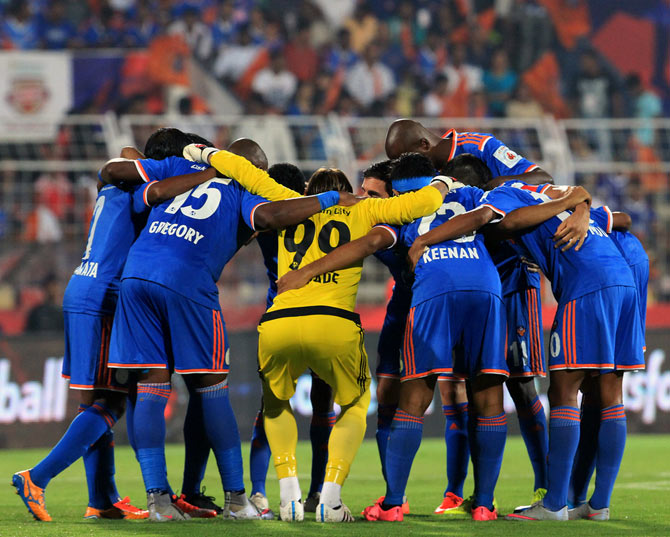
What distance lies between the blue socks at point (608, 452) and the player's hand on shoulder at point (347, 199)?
164 cm

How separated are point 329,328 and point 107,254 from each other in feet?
4.42

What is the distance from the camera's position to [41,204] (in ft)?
40.3

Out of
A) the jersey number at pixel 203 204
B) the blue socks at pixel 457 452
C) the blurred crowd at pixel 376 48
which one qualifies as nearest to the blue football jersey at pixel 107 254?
the jersey number at pixel 203 204

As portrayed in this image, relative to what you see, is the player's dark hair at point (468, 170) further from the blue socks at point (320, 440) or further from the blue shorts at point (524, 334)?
the blue socks at point (320, 440)

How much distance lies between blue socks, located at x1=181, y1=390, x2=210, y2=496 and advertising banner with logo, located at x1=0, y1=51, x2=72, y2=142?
10.4m

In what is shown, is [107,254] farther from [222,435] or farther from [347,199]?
[347,199]

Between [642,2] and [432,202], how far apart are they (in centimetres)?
1520

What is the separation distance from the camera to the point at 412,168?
5215mm

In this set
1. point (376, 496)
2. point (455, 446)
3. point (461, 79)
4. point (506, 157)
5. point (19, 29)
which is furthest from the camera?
point (461, 79)

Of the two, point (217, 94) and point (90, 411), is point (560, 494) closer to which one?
point (90, 411)

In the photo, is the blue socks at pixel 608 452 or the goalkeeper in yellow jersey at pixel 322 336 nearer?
the goalkeeper in yellow jersey at pixel 322 336

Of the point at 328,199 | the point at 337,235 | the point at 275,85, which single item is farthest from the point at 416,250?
the point at 275,85

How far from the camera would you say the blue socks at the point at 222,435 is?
4.99 meters

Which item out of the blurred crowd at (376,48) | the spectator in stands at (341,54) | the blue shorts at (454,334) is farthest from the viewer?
the spectator in stands at (341,54)
